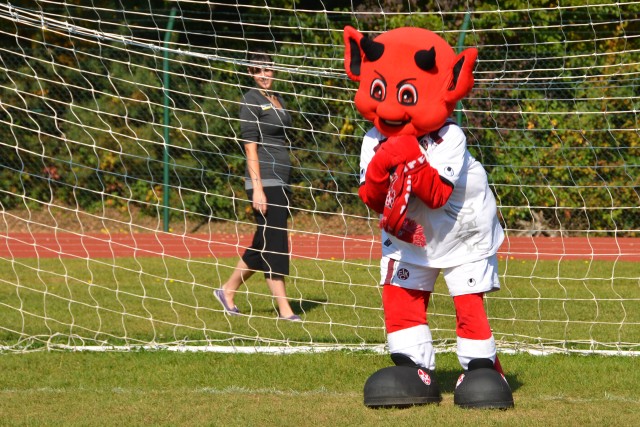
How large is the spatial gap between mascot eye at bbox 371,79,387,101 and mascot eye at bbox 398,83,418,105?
0.08m

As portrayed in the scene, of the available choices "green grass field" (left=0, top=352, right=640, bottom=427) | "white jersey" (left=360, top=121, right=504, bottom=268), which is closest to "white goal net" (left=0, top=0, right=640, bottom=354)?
"green grass field" (left=0, top=352, right=640, bottom=427)

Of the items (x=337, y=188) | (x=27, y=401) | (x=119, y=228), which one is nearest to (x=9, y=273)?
(x=337, y=188)

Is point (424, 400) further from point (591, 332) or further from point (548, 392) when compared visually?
point (591, 332)

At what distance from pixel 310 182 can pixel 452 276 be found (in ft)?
16.8

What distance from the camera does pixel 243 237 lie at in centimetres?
1263

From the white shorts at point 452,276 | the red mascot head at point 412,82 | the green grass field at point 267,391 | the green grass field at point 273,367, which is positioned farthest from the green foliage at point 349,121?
the red mascot head at point 412,82

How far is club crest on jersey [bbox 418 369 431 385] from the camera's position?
184 inches

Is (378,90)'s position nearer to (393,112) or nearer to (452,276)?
(393,112)

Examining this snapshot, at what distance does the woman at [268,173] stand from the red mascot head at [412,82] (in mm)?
2291

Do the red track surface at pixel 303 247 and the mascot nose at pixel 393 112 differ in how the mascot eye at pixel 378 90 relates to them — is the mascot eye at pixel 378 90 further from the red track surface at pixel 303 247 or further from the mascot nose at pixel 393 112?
the red track surface at pixel 303 247

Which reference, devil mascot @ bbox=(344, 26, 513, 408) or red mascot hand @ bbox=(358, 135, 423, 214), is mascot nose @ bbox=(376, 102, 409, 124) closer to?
devil mascot @ bbox=(344, 26, 513, 408)

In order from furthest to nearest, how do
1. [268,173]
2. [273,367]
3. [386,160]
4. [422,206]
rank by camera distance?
[268,173] → [273,367] → [422,206] → [386,160]

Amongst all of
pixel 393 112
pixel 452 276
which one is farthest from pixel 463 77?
pixel 452 276

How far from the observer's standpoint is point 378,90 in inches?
183
